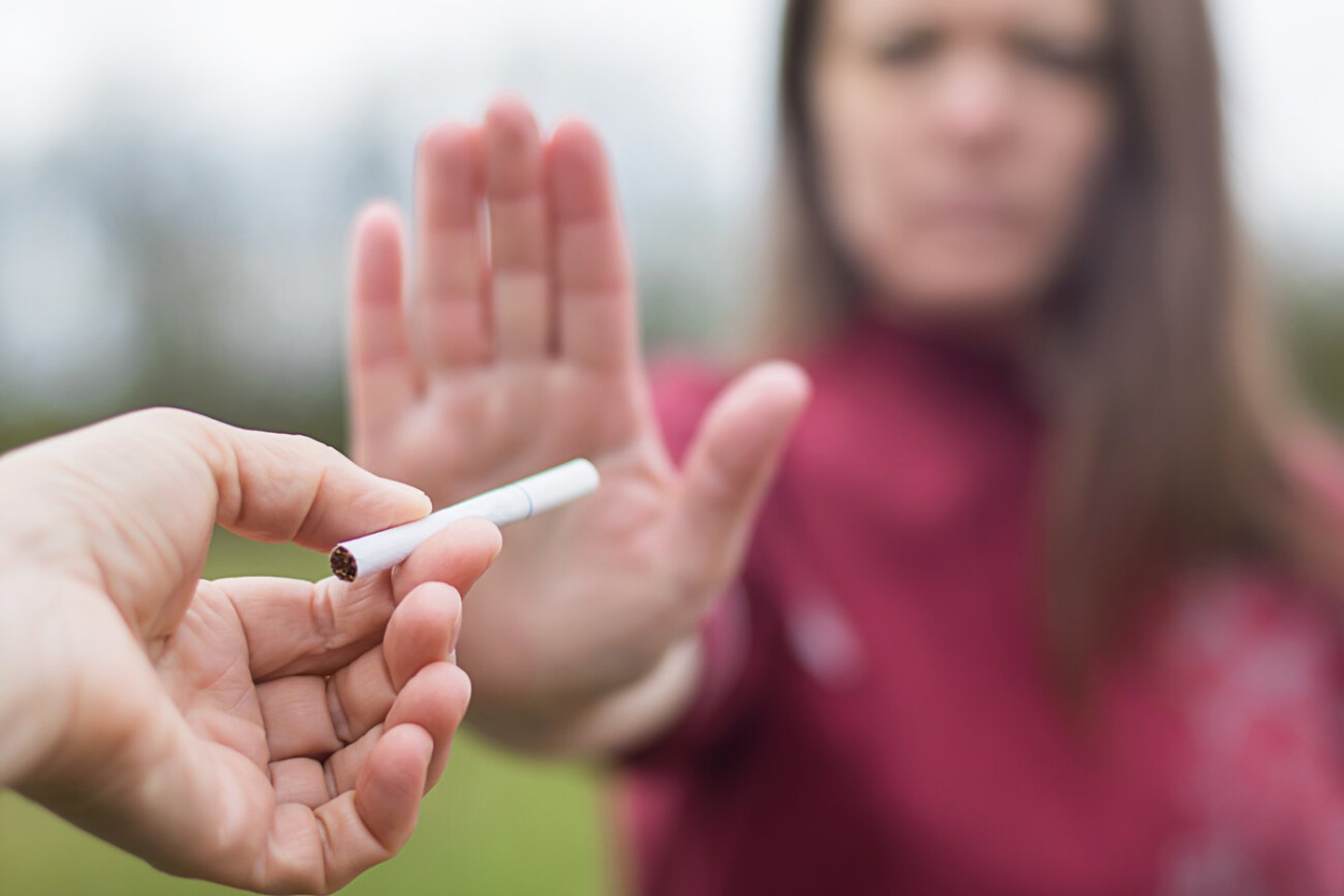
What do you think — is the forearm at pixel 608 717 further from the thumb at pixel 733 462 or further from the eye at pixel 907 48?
the eye at pixel 907 48

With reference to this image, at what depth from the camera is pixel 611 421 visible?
72 cm

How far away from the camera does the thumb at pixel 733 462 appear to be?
2.20 ft

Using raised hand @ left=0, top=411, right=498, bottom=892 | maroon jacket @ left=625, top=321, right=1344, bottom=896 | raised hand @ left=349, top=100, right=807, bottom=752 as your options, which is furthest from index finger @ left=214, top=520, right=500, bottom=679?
maroon jacket @ left=625, top=321, right=1344, bottom=896

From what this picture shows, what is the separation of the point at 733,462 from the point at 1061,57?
0.65 meters

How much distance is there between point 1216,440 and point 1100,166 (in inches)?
13.0

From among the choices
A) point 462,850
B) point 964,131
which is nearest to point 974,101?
point 964,131

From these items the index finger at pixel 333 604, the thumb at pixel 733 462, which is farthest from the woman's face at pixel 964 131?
the index finger at pixel 333 604

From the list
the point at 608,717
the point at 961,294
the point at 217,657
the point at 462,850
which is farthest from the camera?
the point at 462,850

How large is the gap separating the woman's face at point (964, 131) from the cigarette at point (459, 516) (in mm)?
628

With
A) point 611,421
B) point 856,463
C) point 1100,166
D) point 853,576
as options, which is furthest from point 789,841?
point 1100,166

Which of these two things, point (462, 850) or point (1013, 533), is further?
point (462, 850)

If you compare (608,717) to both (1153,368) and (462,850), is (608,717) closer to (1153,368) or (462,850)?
(1153,368)

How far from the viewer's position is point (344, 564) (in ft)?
1.45

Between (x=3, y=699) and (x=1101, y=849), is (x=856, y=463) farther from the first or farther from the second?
(x=3, y=699)
